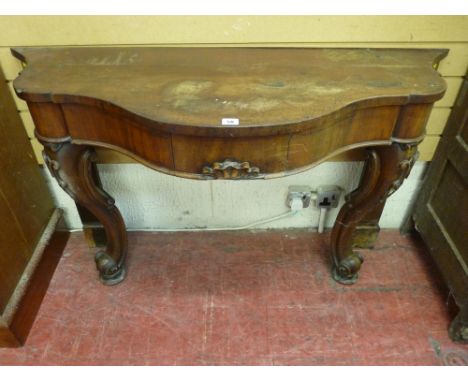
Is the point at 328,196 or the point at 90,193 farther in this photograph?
the point at 328,196

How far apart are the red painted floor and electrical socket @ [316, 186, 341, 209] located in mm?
176

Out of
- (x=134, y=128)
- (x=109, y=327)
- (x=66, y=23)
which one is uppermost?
(x=66, y=23)

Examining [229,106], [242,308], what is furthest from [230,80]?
[242,308]

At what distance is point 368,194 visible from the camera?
1.18 meters

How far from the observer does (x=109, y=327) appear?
52.5 inches

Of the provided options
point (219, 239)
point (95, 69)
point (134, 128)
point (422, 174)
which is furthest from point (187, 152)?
point (422, 174)

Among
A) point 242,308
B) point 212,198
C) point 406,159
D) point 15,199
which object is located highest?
point 406,159

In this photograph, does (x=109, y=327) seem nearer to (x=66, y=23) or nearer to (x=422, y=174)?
(x=66, y=23)

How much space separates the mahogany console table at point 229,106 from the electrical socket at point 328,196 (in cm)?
37

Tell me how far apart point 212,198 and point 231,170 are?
2.19 feet

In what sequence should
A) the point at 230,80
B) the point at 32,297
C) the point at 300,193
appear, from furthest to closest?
1. the point at 300,193
2. the point at 32,297
3. the point at 230,80

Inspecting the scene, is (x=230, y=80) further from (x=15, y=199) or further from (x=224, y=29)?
(x=15, y=199)

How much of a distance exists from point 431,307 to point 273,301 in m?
0.58

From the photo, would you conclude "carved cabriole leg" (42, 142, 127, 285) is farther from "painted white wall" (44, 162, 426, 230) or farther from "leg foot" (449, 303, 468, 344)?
"leg foot" (449, 303, 468, 344)
